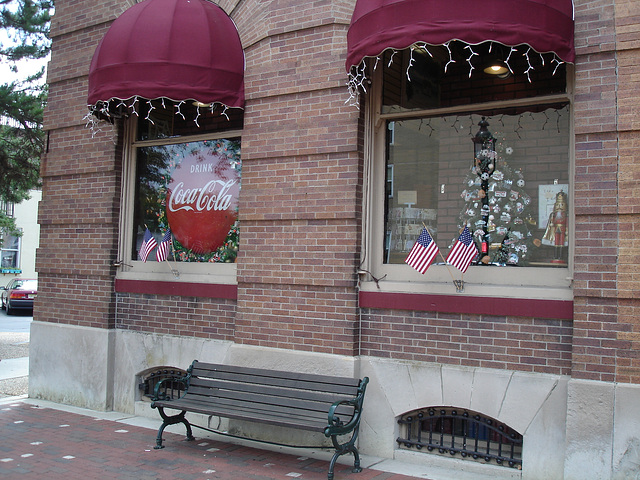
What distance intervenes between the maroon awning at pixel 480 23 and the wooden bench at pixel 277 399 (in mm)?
3268

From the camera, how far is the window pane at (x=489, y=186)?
6211 millimetres

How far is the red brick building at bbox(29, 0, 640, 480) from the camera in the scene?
5.56 meters

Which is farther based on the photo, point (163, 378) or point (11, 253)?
point (11, 253)

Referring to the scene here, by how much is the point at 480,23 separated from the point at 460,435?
12.6ft

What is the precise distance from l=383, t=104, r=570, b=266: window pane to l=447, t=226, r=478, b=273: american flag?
5.9 inches

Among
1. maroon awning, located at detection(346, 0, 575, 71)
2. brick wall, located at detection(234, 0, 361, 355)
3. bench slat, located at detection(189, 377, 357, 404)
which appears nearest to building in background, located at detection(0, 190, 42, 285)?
brick wall, located at detection(234, 0, 361, 355)

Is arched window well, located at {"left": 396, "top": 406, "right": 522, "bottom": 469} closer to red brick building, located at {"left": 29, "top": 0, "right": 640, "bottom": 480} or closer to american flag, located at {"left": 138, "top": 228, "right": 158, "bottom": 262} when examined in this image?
red brick building, located at {"left": 29, "top": 0, "right": 640, "bottom": 480}

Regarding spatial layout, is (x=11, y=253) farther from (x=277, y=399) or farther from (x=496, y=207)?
(x=496, y=207)

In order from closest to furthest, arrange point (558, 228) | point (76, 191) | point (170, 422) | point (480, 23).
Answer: point (480, 23)
point (558, 228)
point (170, 422)
point (76, 191)

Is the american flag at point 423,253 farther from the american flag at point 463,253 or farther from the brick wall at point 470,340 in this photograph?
the brick wall at point 470,340

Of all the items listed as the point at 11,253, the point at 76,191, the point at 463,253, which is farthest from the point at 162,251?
the point at 11,253

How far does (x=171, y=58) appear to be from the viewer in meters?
7.41

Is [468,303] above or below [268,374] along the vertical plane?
above

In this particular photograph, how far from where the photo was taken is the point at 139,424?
8.01m
